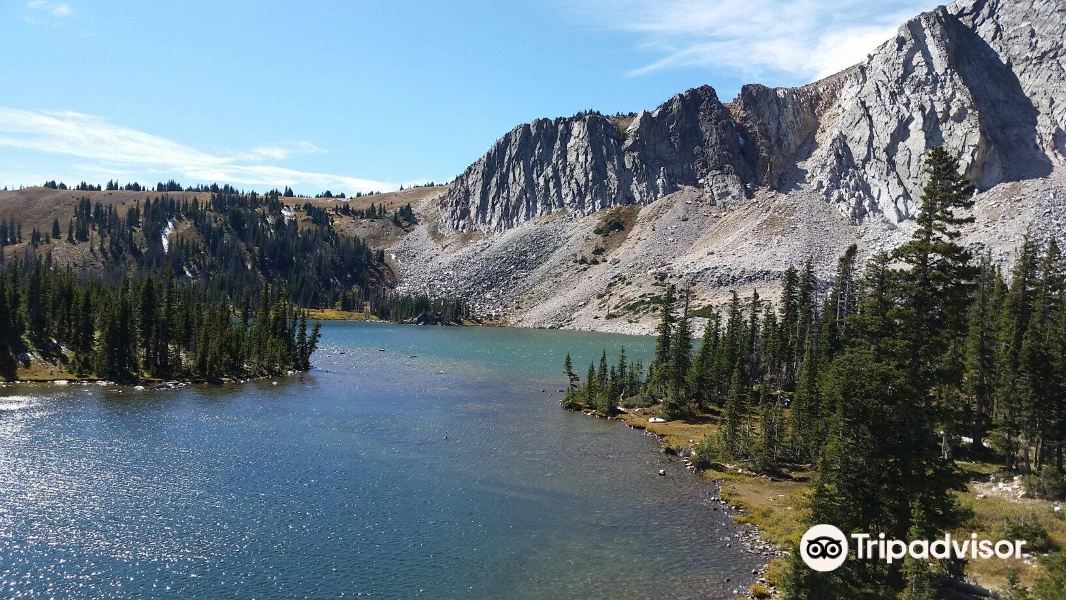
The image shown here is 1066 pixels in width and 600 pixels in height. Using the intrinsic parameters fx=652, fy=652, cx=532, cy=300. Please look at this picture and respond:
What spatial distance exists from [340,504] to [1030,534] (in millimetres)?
40731

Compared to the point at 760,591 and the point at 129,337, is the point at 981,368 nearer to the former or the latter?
the point at 760,591

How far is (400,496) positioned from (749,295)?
161m

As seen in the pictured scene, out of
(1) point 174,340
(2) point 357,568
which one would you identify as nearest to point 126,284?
(1) point 174,340

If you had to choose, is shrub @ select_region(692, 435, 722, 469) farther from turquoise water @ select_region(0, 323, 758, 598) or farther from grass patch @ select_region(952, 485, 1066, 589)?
grass patch @ select_region(952, 485, 1066, 589)

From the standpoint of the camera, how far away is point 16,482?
4734cm

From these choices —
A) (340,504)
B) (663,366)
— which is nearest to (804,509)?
(340,504)

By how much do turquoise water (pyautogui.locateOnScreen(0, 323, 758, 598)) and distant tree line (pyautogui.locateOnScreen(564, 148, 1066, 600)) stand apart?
7.77 m

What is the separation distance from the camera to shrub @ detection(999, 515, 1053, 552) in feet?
108

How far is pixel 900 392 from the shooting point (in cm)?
2830

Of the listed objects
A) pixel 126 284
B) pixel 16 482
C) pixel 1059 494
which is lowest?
pixel 16 482

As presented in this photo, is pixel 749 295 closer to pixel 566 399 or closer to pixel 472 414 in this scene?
pixel 566 399

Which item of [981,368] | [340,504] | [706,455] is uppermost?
[981,368]

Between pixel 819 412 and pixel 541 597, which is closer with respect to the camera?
pixel 541 597

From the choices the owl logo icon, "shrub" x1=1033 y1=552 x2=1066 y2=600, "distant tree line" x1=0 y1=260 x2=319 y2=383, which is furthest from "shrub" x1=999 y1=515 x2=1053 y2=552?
"distant tree line" x1=0 y1=260 x2=319 y2=383
